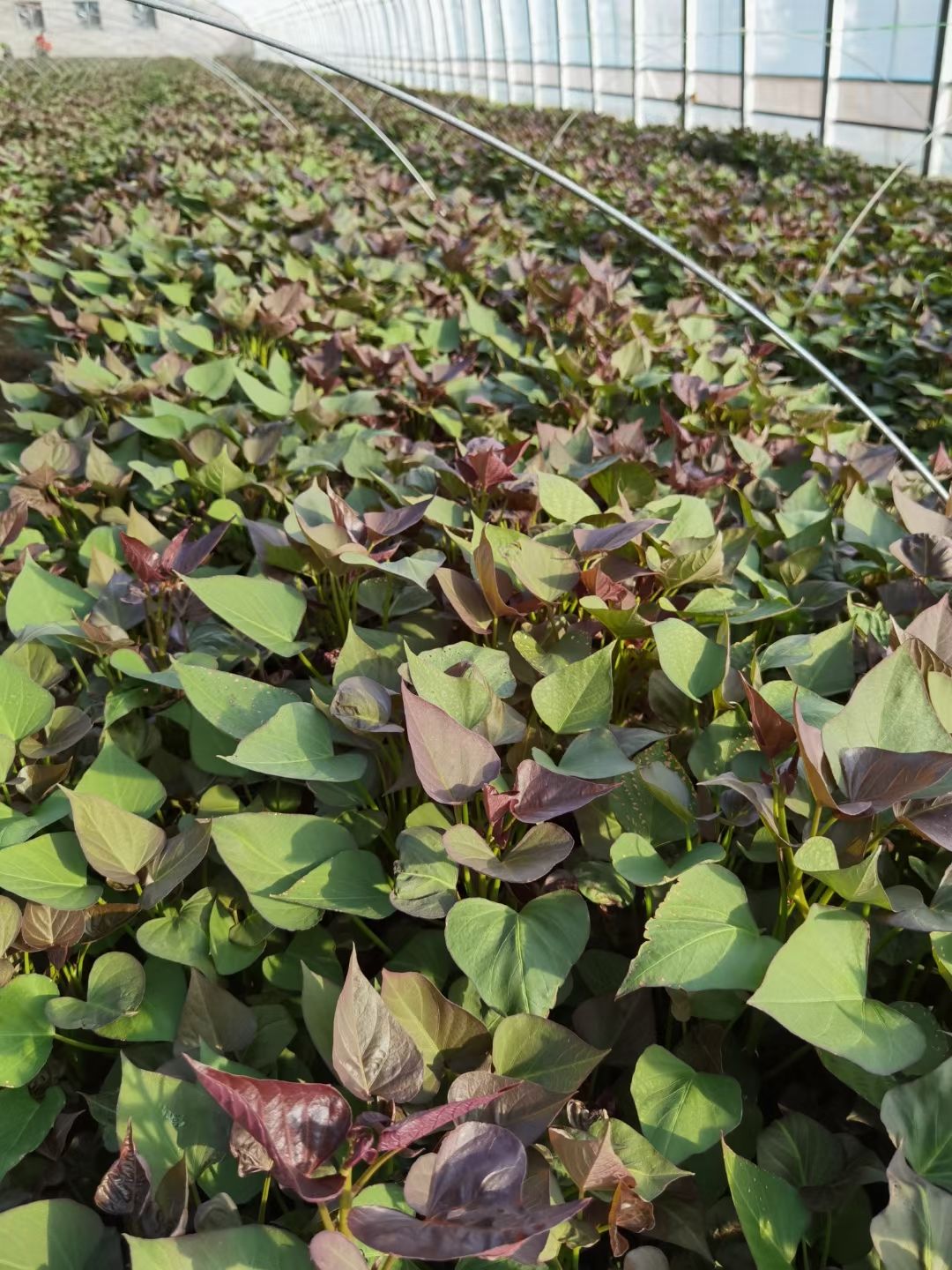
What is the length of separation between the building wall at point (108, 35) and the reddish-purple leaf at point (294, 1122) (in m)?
26.3

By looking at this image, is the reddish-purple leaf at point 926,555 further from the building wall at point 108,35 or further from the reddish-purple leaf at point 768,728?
the building wall at point 108,35

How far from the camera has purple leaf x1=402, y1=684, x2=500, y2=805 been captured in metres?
0.81

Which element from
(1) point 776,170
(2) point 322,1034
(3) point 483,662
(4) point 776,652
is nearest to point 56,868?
(2) point 322,1034

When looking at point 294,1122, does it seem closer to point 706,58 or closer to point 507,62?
point 706,58

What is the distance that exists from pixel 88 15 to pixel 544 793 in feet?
98.6

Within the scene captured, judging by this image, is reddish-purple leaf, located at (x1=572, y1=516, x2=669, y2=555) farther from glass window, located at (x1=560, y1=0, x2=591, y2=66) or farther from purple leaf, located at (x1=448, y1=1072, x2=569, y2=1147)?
glass window, located at (x1=560, y1=0, x2=591, y2=66)

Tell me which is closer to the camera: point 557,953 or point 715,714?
point 557,953

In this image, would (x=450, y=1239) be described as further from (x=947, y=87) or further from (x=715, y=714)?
(x=947, y=87)

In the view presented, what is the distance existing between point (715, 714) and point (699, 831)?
0.50ft

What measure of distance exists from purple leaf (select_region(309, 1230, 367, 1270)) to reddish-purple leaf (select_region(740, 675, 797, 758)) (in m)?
0.54

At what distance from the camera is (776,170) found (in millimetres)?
8164

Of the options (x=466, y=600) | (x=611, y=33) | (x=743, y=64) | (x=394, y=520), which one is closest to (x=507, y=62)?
(x=611, y=33)

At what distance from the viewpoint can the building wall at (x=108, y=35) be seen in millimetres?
23312

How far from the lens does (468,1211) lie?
59cm
